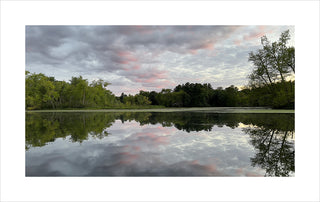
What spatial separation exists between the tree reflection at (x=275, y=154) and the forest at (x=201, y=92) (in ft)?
19.4

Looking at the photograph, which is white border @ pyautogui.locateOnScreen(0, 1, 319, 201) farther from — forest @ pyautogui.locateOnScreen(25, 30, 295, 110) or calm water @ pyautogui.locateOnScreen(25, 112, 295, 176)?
forest @ pyautogui.locateOnScreen(25, 30, 295, 110)

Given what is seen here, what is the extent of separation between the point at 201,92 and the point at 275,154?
20674mm

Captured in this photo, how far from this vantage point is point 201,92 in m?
23.5

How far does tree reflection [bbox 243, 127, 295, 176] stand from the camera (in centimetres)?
278

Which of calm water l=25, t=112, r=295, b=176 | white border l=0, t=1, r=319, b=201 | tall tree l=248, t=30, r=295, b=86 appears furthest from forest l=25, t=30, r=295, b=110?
calm water l=25, t=112, r=295, b=176

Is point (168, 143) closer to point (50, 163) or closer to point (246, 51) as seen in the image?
point (50, 163)

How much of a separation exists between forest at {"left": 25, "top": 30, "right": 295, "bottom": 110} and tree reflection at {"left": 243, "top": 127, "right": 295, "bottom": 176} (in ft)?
19.4

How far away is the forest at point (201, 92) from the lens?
11.3 metres
